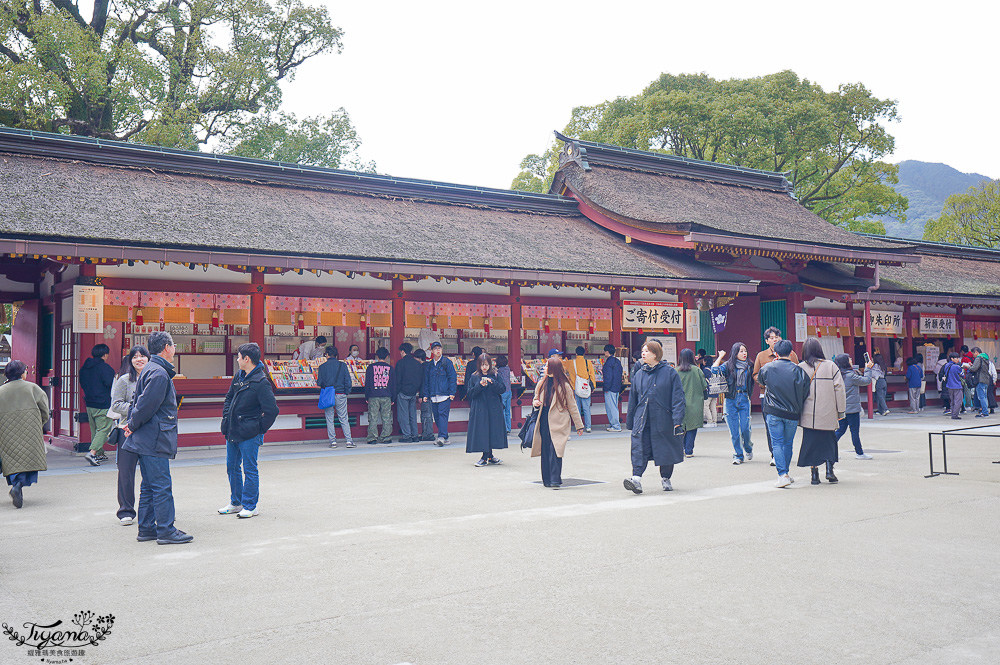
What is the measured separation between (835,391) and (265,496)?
7.12 metres

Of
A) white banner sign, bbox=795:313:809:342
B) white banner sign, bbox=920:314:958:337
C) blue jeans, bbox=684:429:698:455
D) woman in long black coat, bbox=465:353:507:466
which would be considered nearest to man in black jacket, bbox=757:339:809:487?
blue jeans, bbox=684:429:698:455

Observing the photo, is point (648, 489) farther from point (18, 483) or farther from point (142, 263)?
point (142, 263)

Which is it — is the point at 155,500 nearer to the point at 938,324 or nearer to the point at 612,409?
the point at 612,409

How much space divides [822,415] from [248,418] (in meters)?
6.87

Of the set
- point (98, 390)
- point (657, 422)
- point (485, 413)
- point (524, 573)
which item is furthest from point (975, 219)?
point (524, 573)

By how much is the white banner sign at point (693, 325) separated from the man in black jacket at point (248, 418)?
44.4ft

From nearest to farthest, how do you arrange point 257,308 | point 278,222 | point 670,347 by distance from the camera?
point 257,308 → point 278,222 → point 670,347

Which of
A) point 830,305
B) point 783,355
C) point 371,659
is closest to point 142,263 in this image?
point 783,355

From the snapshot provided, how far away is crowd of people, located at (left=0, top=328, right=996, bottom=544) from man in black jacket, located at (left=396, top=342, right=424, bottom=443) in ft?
0.07

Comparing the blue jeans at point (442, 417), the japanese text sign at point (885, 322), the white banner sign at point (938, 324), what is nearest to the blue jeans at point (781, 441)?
the blue jeans at point (442, 417)

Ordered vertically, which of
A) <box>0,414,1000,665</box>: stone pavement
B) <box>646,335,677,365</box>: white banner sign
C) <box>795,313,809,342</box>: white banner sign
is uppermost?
<box>795,313,809,342</box>: white banner sign

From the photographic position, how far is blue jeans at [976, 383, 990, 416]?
822 inches

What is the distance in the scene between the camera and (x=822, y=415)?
984cm

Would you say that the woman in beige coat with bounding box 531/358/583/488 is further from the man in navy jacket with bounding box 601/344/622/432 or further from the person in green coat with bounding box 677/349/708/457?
the man in navy jacket with bounding box 601/344/622/432
